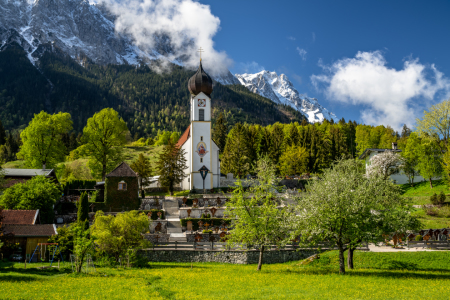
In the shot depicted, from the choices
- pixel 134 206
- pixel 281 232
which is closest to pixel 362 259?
pixel 281 232

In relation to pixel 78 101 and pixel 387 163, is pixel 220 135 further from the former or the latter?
pixel 78 101

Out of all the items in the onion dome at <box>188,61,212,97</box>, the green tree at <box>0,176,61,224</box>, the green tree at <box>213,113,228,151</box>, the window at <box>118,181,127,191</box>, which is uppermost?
the onion dome at <box>188,61,212,97</box>

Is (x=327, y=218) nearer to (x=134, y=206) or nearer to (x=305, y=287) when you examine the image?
(x=305, y=287)

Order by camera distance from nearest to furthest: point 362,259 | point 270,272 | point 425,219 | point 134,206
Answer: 1. point 270,272
2. point 362,259
3. point 425,219
4. point 134,206

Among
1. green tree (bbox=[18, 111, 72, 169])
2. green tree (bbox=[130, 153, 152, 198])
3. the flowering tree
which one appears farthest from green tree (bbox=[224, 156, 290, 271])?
the flowering tree

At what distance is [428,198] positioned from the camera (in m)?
42.2

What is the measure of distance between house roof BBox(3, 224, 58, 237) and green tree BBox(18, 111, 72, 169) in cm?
2317

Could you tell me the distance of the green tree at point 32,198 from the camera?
100 ft

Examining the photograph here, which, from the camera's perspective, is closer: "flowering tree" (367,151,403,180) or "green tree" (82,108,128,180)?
"green tree" (82,108,128,180)

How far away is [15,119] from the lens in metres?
155

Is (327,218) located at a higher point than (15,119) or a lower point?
lower

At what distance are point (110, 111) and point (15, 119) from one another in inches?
5045

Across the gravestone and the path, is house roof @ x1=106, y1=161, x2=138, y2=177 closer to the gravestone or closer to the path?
the path

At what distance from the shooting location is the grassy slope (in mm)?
34219
